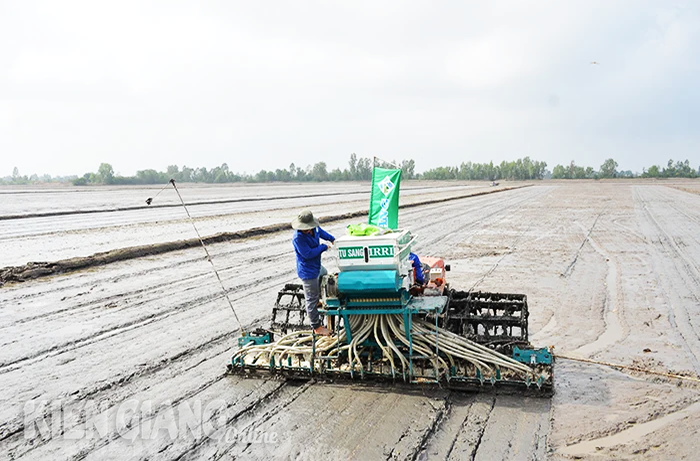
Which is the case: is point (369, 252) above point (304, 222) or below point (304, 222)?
below

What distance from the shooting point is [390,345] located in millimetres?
6738

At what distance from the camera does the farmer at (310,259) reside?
7.04 m

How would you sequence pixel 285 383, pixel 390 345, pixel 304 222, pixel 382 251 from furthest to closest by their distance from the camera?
pixel 304 222
pixel 285 383
pixel 390 345
pixel 382 251

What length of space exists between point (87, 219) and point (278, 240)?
1380 cm

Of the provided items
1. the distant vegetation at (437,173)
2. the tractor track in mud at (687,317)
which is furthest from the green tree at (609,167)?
the tractor track in mud at (687,317)

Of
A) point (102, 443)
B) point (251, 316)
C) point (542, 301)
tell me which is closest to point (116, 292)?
point (251, 316)

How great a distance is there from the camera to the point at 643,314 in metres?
9.77

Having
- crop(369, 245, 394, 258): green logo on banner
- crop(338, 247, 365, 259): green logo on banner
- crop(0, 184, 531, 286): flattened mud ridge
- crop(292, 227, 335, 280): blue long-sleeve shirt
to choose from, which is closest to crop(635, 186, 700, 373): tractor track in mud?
crop(369, 245, 394, 258): green logo on banner

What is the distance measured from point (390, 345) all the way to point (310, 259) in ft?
4.74

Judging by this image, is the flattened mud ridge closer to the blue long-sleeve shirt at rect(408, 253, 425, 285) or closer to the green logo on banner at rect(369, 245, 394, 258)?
the blue long-sleeve shirt at rect(408, 253, 425, 285)

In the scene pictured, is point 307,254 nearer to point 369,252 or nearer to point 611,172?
point 369,252

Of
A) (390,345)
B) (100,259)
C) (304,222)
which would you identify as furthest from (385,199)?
(100,259)

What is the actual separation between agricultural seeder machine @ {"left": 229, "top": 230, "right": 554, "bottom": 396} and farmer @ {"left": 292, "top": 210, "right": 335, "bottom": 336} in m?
0.18

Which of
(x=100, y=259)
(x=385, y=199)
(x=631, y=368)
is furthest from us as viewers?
(x=100, y=259)
